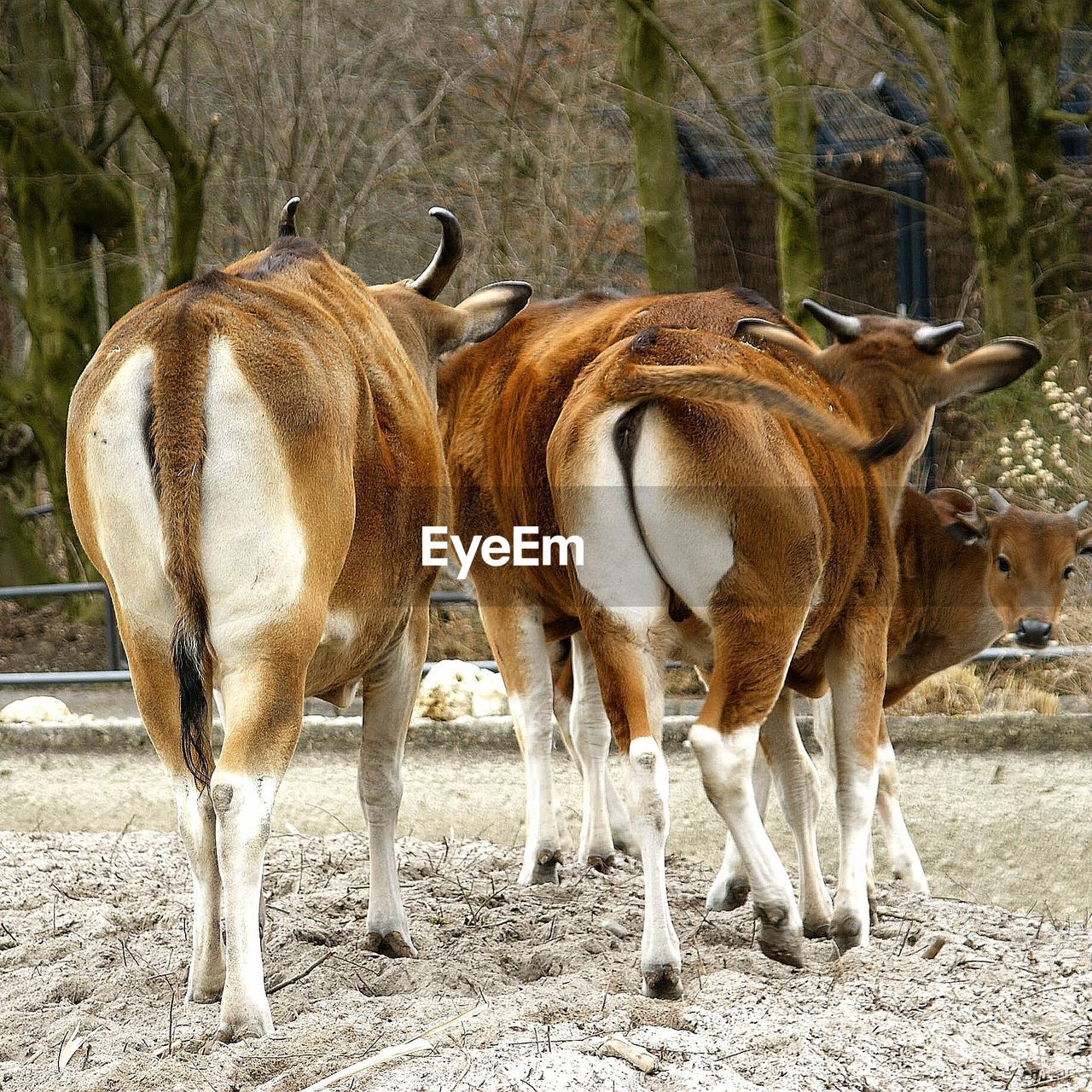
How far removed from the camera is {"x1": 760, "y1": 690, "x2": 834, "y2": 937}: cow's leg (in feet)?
17.4

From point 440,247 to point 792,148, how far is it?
8643mm

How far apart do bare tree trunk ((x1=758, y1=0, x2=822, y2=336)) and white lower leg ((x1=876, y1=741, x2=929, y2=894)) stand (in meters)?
7.16

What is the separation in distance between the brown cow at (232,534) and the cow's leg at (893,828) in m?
2.67

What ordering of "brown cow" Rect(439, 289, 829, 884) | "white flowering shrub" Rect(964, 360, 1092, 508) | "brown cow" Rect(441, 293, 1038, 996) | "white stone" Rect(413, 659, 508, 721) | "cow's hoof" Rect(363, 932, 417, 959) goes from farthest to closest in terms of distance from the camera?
"white flowering shrub" Rect(964, 360, 1092, 508), "white stone" Rect(413, 659, 508, 721), "brown cow" Rect(439, 289, 829, 884), "cow's hoof" Rect(363, 932, 417, 959), "brown cow" Rect(441, 293, 1038, 996)

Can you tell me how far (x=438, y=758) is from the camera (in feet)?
31.0

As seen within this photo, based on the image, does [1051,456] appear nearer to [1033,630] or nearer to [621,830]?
[1033,630]

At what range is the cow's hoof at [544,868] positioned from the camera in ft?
20.3

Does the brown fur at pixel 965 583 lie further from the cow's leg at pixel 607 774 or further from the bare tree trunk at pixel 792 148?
the bare tree trunk at pixel 792 148

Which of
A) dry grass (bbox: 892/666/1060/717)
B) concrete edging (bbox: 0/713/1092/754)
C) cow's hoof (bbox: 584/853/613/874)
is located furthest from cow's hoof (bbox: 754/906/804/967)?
dry grass (bbox: 892/666/1060/717)

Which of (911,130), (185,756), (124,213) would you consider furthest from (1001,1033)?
(124,213)

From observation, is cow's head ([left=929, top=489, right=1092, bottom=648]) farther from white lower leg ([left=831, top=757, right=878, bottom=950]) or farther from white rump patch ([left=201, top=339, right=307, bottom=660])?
white rump patch ([left=201, top=339, right=307, bottom=660])

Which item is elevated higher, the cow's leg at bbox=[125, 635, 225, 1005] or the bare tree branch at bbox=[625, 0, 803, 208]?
the bare tree branch at bbox=[625, 0, 803, 208]

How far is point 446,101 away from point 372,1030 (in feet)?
50.5

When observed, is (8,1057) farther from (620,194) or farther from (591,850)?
(620,194)
